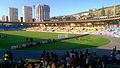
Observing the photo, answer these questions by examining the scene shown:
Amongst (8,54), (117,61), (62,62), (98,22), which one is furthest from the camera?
(98,22)

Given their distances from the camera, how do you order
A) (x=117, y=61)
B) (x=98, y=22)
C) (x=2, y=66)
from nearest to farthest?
(x=2, y=66)
(x=117, y=61)
(x=98, y=22)

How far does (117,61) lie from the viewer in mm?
22703

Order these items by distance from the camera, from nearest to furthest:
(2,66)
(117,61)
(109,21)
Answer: (2,66) < (117,61) < (109,21)

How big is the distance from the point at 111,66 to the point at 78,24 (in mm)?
157391

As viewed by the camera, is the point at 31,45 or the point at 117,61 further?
the point at 31,45

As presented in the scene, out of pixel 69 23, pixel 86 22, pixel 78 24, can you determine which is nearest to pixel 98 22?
pixel 86 22

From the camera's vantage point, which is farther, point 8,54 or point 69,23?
point 69,23

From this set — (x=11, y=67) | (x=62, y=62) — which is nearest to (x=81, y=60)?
(x=62, y=62)

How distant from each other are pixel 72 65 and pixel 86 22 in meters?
152

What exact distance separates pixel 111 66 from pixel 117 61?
1428 millimetres

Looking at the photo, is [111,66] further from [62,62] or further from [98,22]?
[98,22]

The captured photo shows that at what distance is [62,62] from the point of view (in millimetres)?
19578

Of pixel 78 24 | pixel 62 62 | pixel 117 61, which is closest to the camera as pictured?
pixel 62 62

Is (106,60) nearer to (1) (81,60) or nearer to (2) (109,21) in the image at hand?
(1) (81,60)
